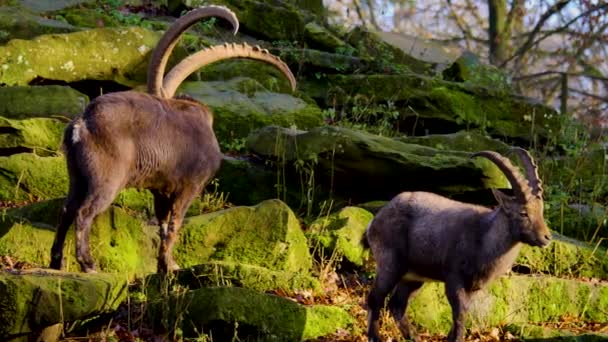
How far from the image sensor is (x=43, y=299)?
6301 millimetres

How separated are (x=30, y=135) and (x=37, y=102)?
0.89 meters

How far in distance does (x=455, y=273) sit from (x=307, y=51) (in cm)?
872

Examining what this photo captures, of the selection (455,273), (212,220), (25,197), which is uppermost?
(455,273)

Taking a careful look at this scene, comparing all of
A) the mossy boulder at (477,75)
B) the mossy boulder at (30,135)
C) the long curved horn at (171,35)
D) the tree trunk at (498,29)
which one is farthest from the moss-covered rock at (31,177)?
the tree trunk at (498,29)

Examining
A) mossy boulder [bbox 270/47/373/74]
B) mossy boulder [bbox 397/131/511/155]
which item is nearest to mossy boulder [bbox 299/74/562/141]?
mossy boulder [bbox 270/47/373/74]

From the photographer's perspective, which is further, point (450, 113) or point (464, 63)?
point (464, 63)

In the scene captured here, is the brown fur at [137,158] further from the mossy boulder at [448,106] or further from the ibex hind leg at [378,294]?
the mossy boulder at [448,106]

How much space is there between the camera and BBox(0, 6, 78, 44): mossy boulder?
1320 centimetres

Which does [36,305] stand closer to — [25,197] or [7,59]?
[25,197]

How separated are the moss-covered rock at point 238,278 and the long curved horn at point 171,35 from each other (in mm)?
2171

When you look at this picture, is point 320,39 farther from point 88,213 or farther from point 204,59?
point 88,213

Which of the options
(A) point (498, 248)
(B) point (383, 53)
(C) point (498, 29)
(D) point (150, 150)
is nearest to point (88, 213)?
(D) point (150, 150)

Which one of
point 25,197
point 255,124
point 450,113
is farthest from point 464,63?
point 25,197

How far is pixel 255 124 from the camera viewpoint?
1252 cm
